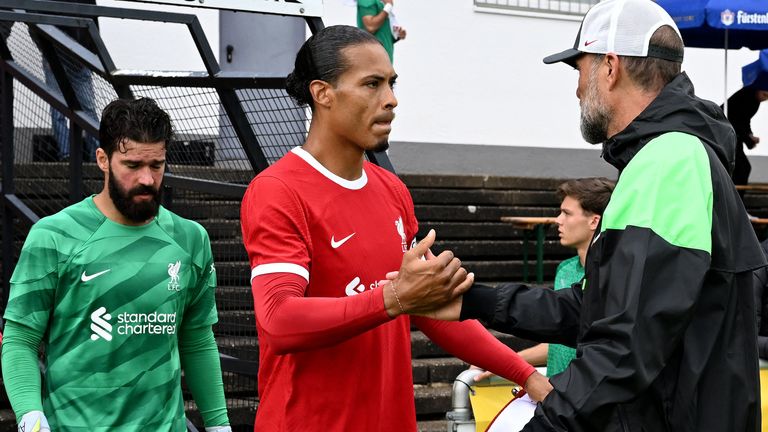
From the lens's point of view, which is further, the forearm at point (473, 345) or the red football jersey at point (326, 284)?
the forearm at point (473, 345)

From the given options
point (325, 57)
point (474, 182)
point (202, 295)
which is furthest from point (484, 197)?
point (325, 57)

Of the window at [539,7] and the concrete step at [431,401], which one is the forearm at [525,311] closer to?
the concrete step at [431,401]

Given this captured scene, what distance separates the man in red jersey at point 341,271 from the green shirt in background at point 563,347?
56.2 inches

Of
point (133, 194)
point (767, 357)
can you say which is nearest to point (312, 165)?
point (133, 194)

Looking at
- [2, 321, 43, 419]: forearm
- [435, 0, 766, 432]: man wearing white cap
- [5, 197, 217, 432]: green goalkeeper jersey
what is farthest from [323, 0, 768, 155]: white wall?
[435, 0, 766, 432]: man wearing white cap

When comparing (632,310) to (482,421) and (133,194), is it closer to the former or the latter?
(482,421)

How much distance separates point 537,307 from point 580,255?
208cm

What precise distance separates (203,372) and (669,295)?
235 cm

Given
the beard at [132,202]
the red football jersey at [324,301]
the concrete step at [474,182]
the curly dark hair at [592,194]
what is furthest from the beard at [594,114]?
the concrete step at [474,182]

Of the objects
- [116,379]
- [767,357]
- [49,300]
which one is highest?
[49,300]

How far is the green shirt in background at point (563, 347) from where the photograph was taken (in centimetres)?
495

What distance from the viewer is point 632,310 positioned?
252cm

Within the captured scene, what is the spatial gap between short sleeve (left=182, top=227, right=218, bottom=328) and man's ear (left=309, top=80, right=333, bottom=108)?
3.92ft

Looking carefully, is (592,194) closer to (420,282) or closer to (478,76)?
(420,282)
